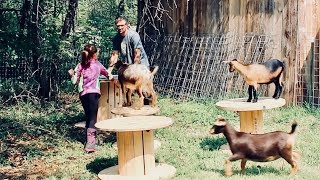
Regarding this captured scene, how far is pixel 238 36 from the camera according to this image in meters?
11.1

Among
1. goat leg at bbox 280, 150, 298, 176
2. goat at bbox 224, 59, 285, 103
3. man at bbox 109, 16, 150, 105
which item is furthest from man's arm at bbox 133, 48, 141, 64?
goat leg at bbox 280, 150, 298, 176

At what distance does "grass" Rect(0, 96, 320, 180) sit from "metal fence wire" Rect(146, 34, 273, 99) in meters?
0.69

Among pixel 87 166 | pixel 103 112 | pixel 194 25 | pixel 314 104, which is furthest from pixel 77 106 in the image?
pixel 314 104

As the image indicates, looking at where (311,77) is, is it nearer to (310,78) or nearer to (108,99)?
(310,78)

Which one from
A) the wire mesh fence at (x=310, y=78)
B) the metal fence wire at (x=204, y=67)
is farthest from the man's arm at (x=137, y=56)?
the wire mesh fence at (x=310, y=78)

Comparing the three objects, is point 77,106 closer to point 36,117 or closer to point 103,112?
point 36,117

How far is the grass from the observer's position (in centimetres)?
676

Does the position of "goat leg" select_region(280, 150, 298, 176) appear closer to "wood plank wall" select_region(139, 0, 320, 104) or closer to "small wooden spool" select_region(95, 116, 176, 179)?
"small wooden spool" select_region(95, 116, 176, 179)

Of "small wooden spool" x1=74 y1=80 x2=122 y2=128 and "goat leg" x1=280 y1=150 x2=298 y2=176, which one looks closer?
"goat leg" x1=280 y1=150 x2=298 y2=176

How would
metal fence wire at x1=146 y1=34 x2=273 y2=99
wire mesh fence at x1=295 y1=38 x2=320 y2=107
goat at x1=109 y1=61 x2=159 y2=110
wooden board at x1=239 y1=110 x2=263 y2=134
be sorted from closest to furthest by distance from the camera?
goat at x1=109 y1=61 x2=159 y2=110
wooden board at x1=239 y1=110 x2=263 y2=134
wire mesh fence at x1=295 y1=38 x2=320 y2=107
metal fence wire at x1=146 y1=34 x2=273 y2=99

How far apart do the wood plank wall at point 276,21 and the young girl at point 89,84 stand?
10.3 ft

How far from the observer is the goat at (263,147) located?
6094 mm

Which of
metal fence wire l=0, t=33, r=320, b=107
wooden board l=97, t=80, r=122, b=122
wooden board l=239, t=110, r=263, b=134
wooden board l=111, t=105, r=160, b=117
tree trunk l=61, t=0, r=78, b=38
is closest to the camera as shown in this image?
wooden board l=111, t=105, r=160, b=117

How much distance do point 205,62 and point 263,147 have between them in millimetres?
5702
